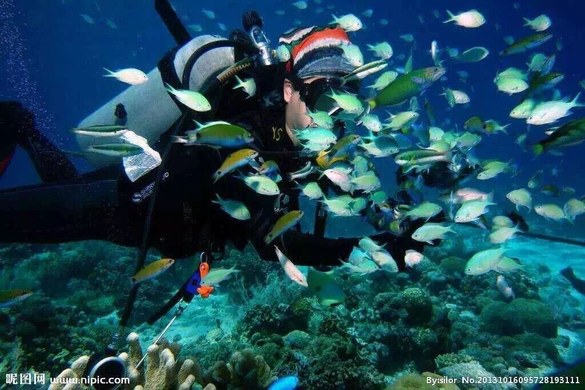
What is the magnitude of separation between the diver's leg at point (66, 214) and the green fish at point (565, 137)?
3.46 metres

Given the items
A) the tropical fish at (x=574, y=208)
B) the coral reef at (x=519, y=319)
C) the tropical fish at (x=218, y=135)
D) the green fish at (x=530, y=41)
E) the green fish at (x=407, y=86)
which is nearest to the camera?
the tropical fish at (x=218, y=135)

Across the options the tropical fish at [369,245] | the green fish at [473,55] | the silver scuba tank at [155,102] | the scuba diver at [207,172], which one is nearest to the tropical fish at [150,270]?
the scuba diver at [207,172]

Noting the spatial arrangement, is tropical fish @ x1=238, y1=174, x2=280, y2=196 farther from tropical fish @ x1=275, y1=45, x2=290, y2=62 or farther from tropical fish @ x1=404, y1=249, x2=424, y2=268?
tropical fish @ x1=404, y1=249, x2=424, y2=268

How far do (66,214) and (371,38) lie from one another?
2694 inches

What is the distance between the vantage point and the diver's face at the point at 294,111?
3318mm

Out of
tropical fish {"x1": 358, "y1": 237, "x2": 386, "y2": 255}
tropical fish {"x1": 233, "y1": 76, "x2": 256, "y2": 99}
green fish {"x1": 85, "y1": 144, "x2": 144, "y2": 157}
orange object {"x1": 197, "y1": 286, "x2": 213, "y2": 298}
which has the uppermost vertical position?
tropical fish {"x1": 233, "y1": 76, "x2": 256, "y2": 99}

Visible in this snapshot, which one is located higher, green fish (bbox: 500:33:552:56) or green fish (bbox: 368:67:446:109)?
green fish (bbox: 368:67:446:109)

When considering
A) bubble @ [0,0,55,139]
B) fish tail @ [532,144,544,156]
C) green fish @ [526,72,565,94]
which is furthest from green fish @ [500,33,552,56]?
bubble @ [0,0,55,139]

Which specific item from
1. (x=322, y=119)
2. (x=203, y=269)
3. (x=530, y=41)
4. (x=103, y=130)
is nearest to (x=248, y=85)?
(x=322, y=119)

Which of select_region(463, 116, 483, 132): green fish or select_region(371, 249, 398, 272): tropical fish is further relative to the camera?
select_region(463, 116, 483, 132): green fish

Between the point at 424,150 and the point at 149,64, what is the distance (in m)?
107

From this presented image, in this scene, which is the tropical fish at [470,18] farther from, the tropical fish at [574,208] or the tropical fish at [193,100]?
the tropical fish at [193,100]

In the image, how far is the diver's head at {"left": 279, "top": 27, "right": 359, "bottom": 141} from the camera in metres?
3.26

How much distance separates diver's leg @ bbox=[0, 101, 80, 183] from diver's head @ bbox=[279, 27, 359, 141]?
2.58 m
